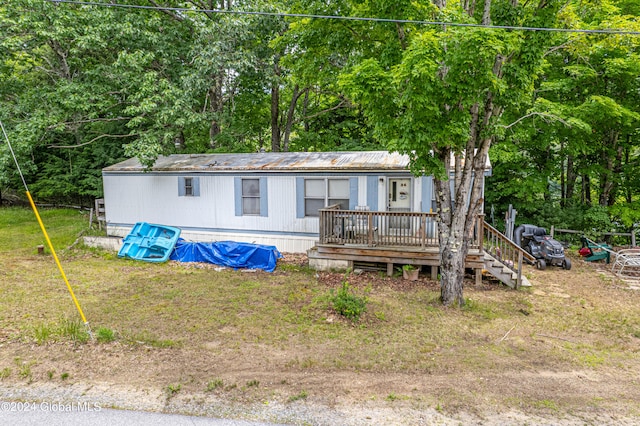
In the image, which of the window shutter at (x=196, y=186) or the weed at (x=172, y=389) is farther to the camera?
the window shutter at (x=196, y=186)

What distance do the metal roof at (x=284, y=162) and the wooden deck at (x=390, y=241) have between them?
1417 mm

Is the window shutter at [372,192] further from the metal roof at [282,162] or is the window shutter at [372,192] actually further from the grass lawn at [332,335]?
the grass lawn at [332,335]

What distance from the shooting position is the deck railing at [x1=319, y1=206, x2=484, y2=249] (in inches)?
364

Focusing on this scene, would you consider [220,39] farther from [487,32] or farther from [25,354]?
[25,354]

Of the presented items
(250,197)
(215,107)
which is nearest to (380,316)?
(250,197)

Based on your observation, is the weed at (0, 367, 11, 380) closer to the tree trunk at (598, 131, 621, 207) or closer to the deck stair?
the deck stair

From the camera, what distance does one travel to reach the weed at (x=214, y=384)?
173 inches

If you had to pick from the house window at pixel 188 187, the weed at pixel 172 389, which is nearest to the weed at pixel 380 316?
the weed at pixel 172 389

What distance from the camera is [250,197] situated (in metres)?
11.9

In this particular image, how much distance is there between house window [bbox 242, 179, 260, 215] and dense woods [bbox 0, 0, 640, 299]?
322 cm

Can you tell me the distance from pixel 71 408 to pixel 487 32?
22.0 ft

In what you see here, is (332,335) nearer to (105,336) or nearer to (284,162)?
(105,336)

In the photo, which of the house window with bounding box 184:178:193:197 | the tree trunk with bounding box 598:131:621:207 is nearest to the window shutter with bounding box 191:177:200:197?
the house window with bounding box 184:178:193:197

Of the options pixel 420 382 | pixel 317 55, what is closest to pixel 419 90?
pixel 317 55
